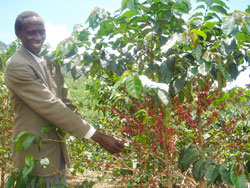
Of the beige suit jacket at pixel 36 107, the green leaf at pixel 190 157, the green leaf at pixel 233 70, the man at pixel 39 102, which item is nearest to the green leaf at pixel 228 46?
the green leaf at pixel 233 70

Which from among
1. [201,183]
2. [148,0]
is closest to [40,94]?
[148,0]

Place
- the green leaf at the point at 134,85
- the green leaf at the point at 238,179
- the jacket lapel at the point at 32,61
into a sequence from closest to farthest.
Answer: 1. the green leaf at the point at 134,85
2. the green leaf at the point at 238,179
3. the jacket lapel at the point at 32,61

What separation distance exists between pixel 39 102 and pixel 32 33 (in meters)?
0.58

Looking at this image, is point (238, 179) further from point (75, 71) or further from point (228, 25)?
point (75, 71)

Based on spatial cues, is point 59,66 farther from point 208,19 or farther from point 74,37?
point 208,19

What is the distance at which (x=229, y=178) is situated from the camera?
1.29 m

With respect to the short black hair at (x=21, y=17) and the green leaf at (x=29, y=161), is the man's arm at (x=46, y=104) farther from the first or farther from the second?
the short black hair at (x=21, y=17)

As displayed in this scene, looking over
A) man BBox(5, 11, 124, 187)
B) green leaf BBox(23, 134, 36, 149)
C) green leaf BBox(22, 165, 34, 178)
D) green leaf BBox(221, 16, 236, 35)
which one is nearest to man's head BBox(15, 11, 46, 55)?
man BBox(5, 11, 124, 187)

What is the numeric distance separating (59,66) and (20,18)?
0.47m

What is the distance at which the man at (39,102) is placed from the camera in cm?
154

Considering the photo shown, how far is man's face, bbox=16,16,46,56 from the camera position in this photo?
178cm

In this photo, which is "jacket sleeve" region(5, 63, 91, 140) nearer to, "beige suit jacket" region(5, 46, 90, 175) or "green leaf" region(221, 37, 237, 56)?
"beige suit jacket" region(5, 46, 90, 175)

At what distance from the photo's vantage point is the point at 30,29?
178 centimetres

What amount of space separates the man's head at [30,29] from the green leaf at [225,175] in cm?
148
